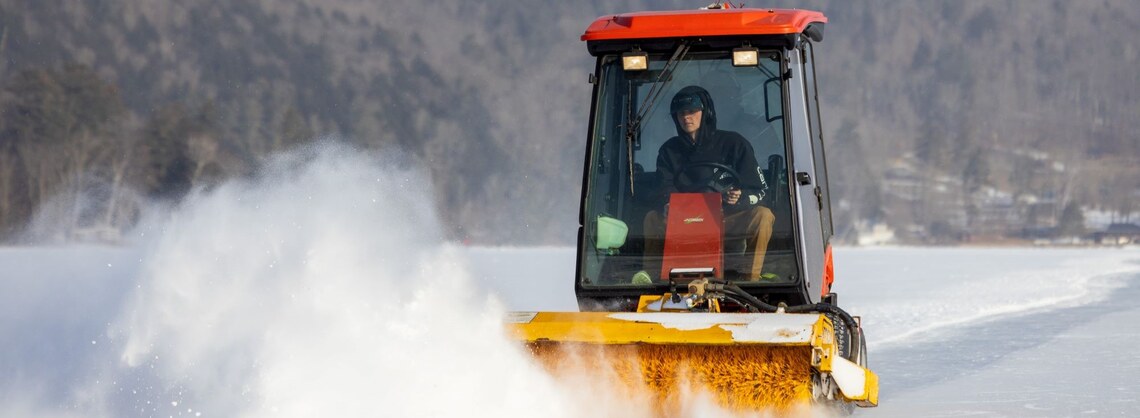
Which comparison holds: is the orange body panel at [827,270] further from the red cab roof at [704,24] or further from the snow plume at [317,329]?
the snow plume at [317,329]

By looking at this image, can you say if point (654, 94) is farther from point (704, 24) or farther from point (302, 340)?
point (302, 340)

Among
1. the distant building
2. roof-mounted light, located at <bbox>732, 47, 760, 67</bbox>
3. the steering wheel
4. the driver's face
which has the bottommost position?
the steering wheel

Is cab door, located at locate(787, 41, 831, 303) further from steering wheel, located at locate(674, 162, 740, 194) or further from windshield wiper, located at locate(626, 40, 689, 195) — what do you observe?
windshield wiper, located at locate(626, 40, 689, 195)

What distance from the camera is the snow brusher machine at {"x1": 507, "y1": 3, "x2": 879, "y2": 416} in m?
6.46

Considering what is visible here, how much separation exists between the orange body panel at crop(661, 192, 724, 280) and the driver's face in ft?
0.94

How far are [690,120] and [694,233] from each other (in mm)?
507

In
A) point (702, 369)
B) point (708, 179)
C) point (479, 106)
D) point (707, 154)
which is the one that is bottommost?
point (702, 369)

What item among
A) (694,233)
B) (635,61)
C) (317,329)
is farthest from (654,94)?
(317,329)

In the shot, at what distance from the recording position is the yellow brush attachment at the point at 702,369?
5.85m

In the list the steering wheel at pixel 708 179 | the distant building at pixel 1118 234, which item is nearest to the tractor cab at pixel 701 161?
the steering wheel at pixel 708 179

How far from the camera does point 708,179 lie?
6676 mm

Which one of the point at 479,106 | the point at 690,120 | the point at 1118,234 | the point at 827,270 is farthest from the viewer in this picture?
the point at 1118,234

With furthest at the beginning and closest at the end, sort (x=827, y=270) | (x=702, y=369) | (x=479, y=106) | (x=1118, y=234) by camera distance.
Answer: (x=1118, y=234)
(x=479, y=106)
(x=827, y=270)
(x=702, y=369)

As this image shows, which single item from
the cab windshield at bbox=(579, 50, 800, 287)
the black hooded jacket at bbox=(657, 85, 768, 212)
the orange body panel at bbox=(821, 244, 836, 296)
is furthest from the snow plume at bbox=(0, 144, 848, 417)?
the orange body panel at bbox=(821, 244, 836, 296)
